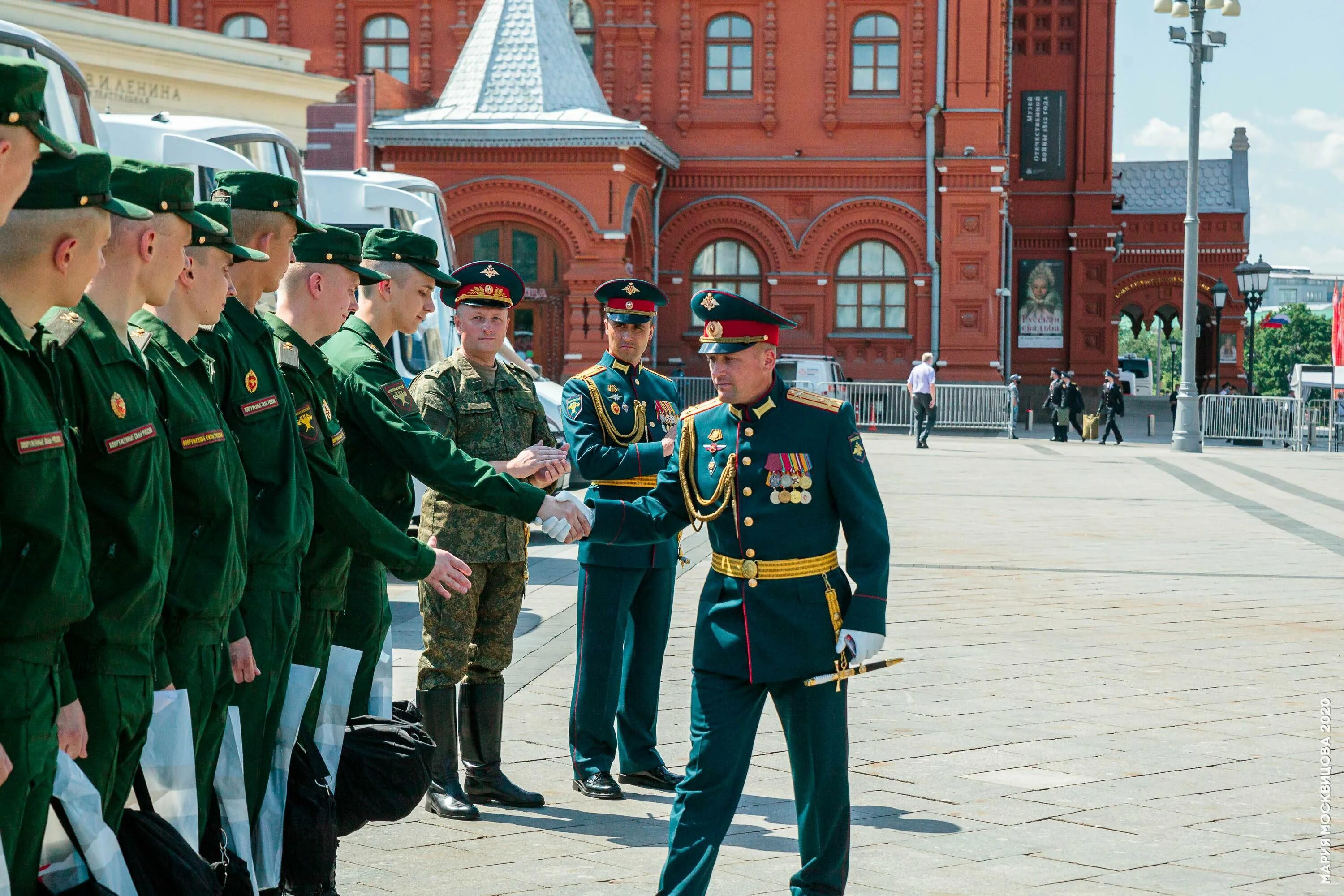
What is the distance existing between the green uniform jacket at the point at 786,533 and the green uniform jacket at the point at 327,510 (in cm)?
92

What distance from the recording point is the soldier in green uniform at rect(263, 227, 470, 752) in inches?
182

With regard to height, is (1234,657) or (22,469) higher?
(22,469)

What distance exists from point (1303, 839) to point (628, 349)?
318 centimetres

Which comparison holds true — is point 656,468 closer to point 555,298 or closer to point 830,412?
point 830,412

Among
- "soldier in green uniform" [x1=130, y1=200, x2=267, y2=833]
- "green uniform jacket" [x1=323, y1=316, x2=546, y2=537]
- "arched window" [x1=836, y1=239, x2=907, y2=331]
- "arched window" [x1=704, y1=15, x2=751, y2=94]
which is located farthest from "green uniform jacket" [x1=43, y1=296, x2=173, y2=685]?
"arched window" [x1=704, y1=15, x2=751, y2=94]

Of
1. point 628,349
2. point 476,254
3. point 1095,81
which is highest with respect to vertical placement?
point 1095,81

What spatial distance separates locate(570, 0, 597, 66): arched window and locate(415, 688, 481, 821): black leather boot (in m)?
31.7

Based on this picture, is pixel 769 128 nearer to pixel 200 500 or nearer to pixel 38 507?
pixel 200 500

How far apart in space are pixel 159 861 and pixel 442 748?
2418 millimetres

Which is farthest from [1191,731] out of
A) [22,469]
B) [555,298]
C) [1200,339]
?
[1200,339]

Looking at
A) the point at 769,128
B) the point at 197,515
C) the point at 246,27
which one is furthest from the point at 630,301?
the point at 246,27

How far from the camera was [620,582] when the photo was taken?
20.8ft

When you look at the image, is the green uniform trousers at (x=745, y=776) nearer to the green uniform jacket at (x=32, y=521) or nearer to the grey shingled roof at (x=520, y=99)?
the green uniform jacket at (x=32, y=521)

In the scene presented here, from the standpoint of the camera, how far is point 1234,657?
8.77m
